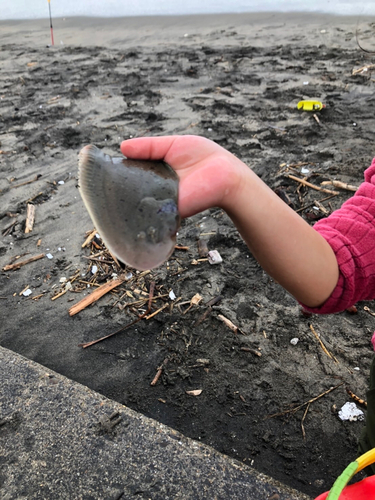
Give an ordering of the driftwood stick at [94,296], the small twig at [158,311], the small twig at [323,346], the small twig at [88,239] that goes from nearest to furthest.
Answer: the small twig at [323,346]
the small twig at [158,311]
the driftwood stick at [94,296]
the small twig at [88,239]

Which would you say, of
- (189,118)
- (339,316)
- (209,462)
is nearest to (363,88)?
(189,118)

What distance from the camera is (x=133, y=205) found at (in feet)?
5.05

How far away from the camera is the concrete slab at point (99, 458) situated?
6.04 ft

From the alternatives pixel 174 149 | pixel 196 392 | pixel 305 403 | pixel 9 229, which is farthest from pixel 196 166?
pixel 9 229

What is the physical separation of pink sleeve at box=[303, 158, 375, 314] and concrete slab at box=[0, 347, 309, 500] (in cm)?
91

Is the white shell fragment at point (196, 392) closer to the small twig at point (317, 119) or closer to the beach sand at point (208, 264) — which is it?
the beach sand at point (208, 264)

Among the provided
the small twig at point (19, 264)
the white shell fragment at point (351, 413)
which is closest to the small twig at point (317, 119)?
the small twig at point (19, 264)

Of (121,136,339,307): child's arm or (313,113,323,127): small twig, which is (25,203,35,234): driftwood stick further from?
(313,113,323,127): small twig

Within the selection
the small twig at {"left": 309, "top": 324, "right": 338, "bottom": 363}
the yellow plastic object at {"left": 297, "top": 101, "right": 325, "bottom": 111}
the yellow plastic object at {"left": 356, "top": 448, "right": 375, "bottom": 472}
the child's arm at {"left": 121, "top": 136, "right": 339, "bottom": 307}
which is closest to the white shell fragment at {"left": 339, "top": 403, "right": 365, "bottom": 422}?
the small twig at {"left": 309, "top": 324, "right": 338, "bottom": 363}

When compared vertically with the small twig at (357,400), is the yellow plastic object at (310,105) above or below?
above

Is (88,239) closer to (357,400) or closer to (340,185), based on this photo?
(340,185)

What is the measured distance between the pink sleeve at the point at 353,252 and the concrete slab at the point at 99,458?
0.91 m

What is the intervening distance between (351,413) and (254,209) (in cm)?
163

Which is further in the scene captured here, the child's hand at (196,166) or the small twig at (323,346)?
the small twig at (323,346)
